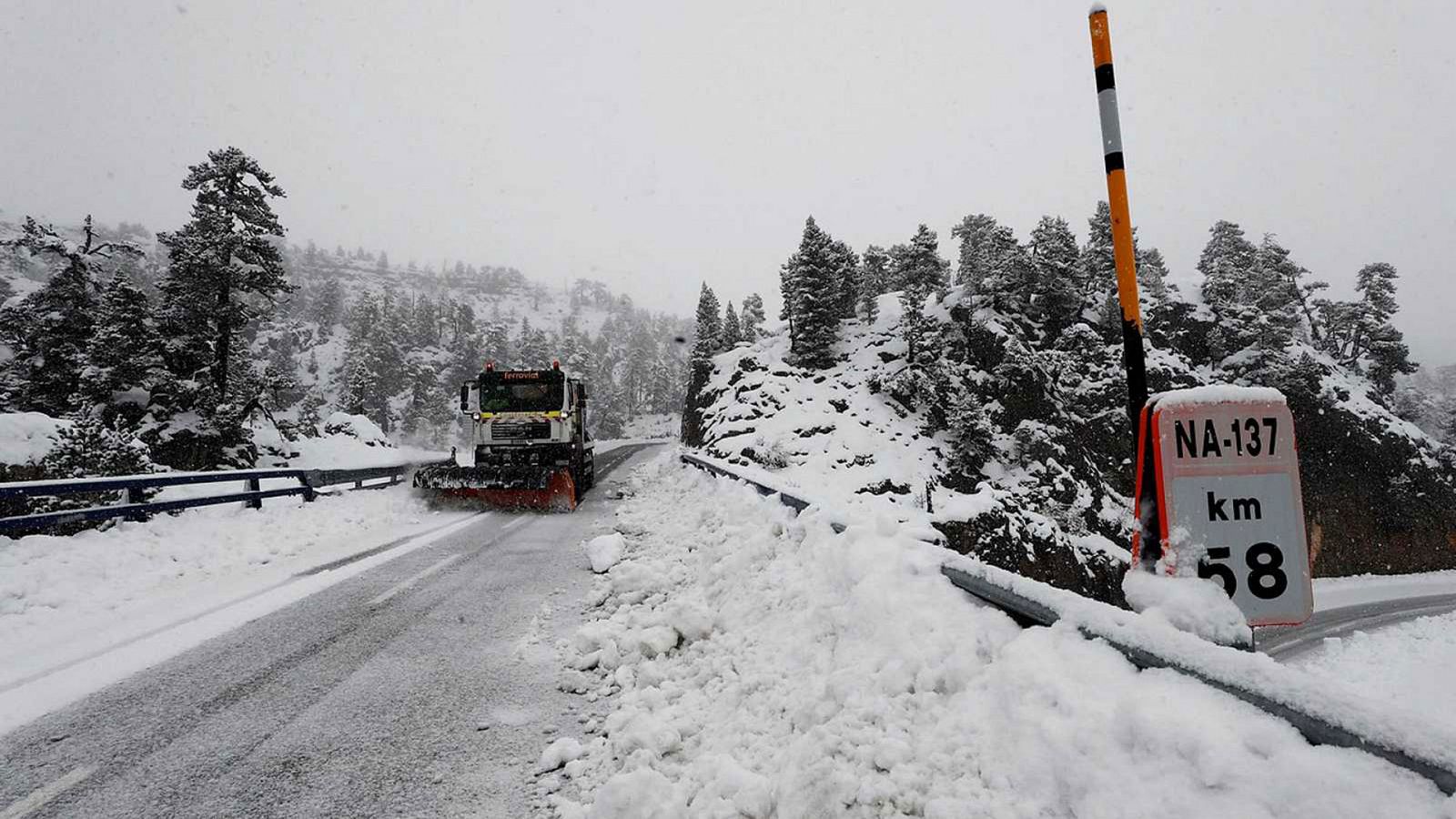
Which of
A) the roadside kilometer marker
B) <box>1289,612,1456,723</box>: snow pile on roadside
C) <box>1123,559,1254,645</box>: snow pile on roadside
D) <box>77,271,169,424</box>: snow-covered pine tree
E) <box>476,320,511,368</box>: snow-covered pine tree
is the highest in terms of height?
<box>476,320,511,368</box>: snow-covered pine tree

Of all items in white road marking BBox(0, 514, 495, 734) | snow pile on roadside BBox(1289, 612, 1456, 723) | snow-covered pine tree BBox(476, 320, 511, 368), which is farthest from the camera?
snow-covered pine tree BBox(476, 320, 511, 368)

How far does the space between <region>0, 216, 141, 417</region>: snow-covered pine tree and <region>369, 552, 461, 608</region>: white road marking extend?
2631cm

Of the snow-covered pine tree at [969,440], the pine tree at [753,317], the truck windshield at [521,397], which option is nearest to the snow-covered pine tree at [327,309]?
the pine tree at [753,317]

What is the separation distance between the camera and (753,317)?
81.5 metres

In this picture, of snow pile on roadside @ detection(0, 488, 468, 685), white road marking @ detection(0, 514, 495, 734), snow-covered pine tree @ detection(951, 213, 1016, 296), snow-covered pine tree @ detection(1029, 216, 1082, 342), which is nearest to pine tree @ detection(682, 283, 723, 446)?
snow-covered pine tree @ detection(951, 213, 1016, 296)

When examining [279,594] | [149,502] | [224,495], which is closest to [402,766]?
[279,594]

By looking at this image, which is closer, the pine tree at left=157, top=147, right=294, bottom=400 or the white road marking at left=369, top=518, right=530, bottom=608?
the white road marking at left=369, top=518, right=530, bottom=608

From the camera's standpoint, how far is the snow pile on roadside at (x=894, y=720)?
1.60m

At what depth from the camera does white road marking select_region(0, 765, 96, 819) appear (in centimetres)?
283

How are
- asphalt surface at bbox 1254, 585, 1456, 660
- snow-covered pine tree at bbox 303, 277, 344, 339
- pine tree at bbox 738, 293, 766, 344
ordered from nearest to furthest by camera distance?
asphalt surface at bbox 1254, 585, 1456, 660, pine tree at bbox 738, 293, 766, 344, snow-covered pine tree at bbox 303, 277, 344, 339

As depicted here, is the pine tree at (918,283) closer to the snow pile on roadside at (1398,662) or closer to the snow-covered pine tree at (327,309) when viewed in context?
the snow pile on roadside at (1398,662)

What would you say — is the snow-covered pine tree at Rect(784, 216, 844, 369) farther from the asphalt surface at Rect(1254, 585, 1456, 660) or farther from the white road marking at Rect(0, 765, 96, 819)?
the white road marking at Rect(0, 765, 96, 819)

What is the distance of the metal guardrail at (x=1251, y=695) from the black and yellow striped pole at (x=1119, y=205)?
5.81ft

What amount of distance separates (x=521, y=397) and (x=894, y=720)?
15.1 m
